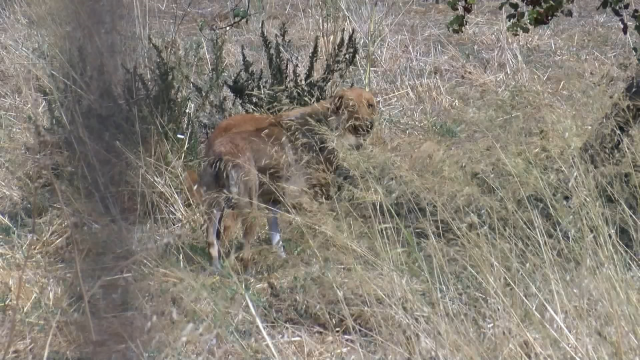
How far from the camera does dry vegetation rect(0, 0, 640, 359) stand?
6.85 feet

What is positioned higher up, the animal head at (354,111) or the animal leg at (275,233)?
the animal head at (354,111)

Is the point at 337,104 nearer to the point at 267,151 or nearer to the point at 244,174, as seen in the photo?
the point at 267,151

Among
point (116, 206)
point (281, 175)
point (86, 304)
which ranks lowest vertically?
point (281, 175)

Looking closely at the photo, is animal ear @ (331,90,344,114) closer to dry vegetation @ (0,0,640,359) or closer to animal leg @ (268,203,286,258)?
dry vegetation @ (0,0,640,359)

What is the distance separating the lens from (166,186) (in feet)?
19.5

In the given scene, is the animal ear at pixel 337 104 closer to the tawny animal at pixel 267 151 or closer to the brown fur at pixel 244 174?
the tawny animal at pixel 267 151

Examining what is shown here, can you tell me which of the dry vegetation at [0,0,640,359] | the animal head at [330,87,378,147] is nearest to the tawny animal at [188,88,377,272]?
the animal head at [330,87,378,147]

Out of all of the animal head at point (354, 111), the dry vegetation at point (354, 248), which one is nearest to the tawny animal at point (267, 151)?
Answer: the animal head at point (354, 111)

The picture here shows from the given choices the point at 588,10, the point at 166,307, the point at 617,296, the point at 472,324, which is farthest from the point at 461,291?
the point at 588,10

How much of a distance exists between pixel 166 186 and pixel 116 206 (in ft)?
13.1

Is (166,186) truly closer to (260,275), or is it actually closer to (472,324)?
(260,275)

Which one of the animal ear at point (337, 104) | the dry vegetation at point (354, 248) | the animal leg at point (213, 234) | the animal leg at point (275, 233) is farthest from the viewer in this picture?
the animal ear at point (337, 104)

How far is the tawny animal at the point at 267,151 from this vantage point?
527cm

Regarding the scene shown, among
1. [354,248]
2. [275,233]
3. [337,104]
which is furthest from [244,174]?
[354,248]
